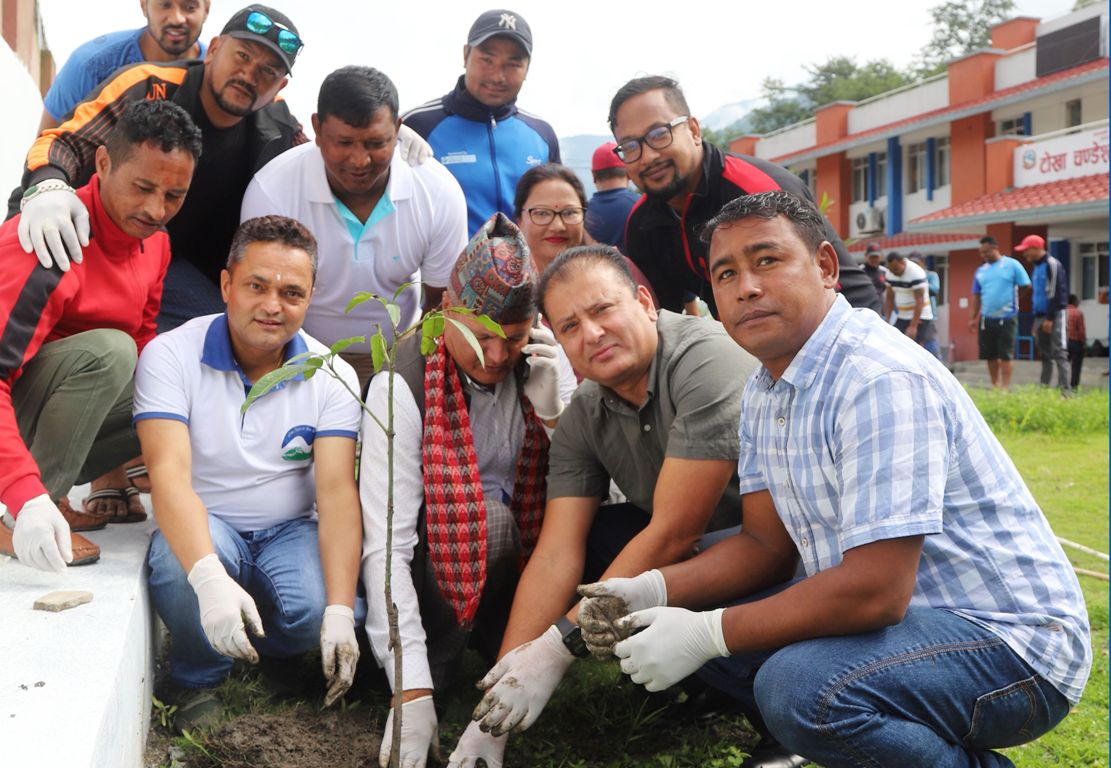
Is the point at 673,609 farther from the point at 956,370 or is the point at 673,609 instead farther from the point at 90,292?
the point at 956,370

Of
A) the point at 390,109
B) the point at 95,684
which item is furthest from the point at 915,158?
the point at 95,684

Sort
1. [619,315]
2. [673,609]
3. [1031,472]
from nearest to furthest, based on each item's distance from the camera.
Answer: [673,609] → [619,315] → [1031,472]

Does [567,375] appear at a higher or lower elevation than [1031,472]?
higher

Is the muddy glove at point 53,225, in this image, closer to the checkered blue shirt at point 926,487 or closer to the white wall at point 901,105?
the checkered blue shirt at point 926,487

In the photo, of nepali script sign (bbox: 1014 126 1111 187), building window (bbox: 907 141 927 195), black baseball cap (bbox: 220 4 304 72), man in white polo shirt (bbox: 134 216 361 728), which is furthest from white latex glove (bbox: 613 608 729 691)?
building window (bbox: 907 141 927 195)

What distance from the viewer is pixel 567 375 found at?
3.05 m

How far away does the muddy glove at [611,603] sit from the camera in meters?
2.21

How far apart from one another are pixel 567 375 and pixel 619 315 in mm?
501

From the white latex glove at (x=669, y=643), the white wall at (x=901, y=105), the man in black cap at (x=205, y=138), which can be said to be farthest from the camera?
the white wall at (x=901, y=105)

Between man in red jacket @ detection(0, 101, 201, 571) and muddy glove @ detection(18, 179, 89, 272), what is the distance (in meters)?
0.02

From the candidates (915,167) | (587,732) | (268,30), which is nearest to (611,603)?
(587,732)

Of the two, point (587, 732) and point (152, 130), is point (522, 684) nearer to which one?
point (587, 732)

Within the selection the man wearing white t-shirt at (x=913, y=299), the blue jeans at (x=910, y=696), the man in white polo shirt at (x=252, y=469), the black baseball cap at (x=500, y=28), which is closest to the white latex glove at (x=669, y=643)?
the blue jeans at (x=910, y=696)

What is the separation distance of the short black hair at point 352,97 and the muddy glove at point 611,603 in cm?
170
